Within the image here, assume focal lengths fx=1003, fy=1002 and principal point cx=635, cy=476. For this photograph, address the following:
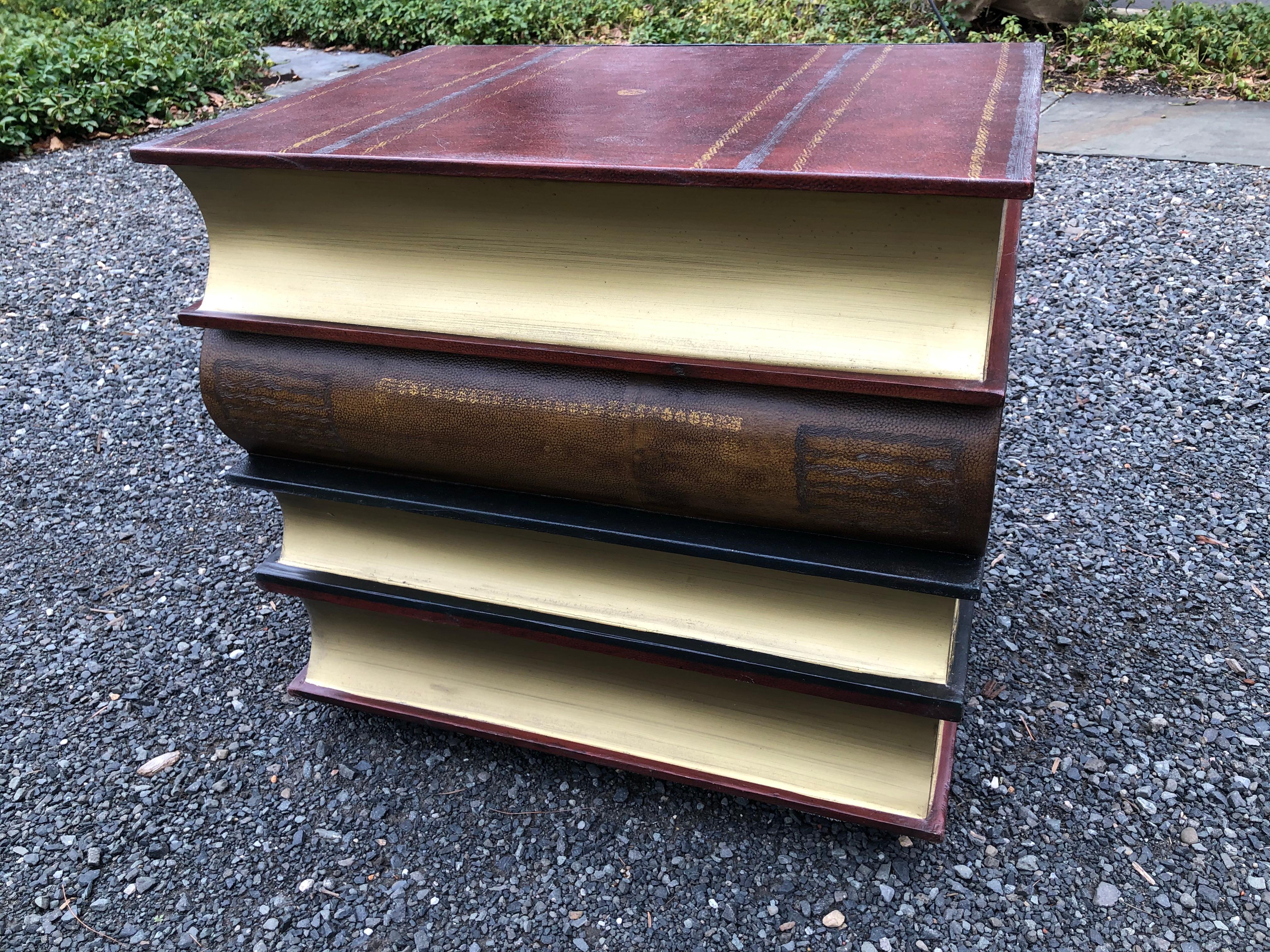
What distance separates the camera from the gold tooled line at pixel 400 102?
1288 millimetres

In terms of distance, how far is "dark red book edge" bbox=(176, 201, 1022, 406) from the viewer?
1102mm

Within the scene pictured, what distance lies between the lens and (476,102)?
4.93 ft

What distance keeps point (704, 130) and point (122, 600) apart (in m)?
1.62

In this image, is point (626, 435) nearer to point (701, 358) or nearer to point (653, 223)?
point (701, 358)

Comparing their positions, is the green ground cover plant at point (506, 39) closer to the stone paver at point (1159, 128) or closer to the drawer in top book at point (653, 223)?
the stone paver at point (1159, 128)

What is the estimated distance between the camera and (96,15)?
735cm

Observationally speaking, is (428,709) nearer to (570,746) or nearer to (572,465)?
(570,746)

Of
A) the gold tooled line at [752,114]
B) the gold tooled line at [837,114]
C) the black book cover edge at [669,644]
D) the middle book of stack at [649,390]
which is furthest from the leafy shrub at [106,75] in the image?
the gold tooled line at [837,114]

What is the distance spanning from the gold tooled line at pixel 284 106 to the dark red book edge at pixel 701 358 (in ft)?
0.77

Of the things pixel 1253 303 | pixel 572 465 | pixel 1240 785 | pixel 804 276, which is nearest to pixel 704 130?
Result: pixel 804 276

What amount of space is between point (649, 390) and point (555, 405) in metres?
0.13

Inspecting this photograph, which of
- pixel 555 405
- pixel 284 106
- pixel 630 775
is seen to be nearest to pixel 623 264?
pixel 555 405

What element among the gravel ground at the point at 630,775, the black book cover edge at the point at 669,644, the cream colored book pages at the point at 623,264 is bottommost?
the gravel ground at the point at 630,775

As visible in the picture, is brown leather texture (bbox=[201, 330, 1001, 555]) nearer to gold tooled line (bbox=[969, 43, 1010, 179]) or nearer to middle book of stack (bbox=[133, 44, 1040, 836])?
middle book of stack (bbox=[133, 44, 1040, 836])
